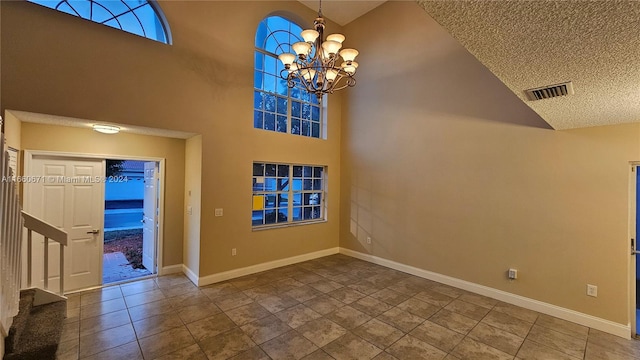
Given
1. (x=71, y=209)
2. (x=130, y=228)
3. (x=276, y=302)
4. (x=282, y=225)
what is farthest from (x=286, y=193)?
(x=130, y=228)

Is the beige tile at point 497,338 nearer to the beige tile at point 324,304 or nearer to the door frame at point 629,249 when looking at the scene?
the door frame at point 629,249

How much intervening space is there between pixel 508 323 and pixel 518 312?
0.44 meters

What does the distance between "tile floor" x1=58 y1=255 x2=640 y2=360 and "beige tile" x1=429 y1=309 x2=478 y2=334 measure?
0.04ft

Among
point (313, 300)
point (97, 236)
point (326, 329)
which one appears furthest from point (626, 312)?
point (97, 236)

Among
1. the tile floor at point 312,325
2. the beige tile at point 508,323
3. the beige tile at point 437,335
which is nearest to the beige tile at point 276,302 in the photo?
the tile floor at point 312,325

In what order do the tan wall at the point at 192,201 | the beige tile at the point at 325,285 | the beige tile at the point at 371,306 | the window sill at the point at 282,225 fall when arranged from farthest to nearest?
the window sill at the point at 282,225 → the tan wall at the point at 192,201 → the beige tile at the point at 325,285 → the beige tile at the point at 371,306

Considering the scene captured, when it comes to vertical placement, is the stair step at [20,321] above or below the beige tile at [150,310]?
above

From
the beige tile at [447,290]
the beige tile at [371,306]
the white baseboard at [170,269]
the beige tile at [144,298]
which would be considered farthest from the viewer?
the white baseboard at [170,269]

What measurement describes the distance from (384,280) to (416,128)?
2.73 m

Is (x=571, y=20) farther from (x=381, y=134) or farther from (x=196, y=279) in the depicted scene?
(x=196, y=279)

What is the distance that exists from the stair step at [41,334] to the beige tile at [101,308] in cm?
55

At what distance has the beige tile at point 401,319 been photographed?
10.1 feet

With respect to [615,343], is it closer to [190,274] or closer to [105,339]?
[105,339]

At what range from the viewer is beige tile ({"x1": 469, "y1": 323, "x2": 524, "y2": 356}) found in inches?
107
